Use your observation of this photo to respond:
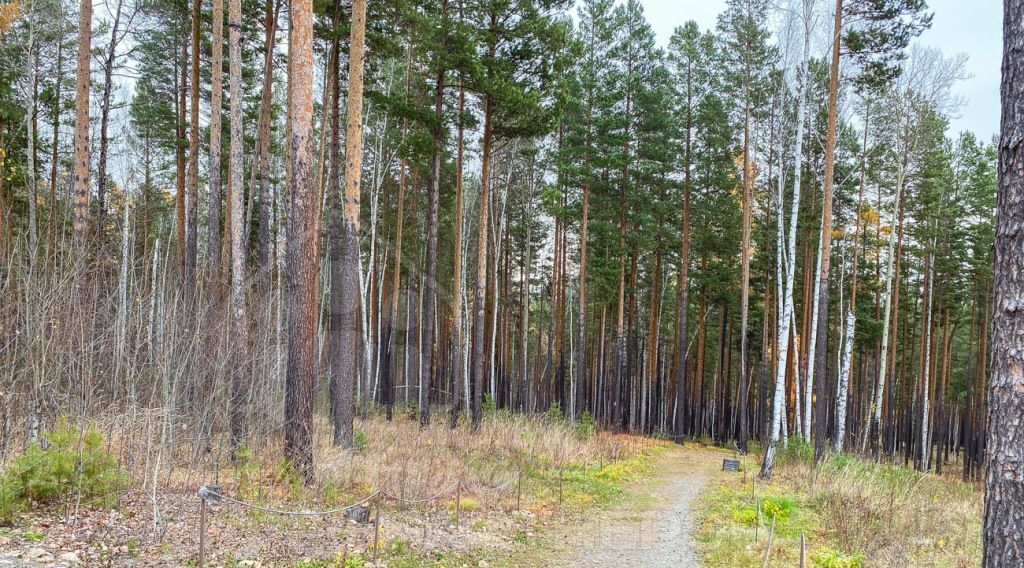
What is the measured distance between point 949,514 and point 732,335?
21331mm

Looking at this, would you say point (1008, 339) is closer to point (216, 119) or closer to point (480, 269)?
point (216, 119)

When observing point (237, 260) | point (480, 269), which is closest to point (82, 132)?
point (237, 260)

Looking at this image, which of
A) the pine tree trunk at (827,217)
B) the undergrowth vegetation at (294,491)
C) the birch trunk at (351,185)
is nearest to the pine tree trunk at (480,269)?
the undergrowth vegetation at (294,491)

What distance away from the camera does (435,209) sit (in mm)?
15281

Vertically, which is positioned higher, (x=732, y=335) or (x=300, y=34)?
(x=300, y=34)

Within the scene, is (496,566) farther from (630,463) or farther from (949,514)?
(949,514)

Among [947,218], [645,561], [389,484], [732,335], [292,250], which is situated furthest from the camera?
[732,335]

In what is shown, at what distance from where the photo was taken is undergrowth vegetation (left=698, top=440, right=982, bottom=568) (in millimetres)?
7168

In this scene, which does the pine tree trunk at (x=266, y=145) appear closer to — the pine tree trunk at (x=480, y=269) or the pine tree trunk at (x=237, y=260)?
the pine tree trunk at (x=237, y=260)

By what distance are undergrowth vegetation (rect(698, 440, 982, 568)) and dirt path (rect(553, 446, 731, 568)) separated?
0.35m

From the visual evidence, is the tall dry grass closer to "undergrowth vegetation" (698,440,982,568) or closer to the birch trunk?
"undergrowth vegetation" (698,440,982,568)

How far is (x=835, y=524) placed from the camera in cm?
849

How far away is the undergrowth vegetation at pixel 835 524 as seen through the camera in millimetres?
7168

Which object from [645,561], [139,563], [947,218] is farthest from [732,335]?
[139,563]
